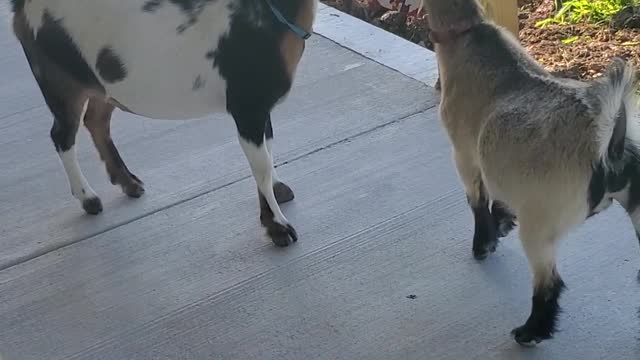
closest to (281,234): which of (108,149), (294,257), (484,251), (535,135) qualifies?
(294,257)

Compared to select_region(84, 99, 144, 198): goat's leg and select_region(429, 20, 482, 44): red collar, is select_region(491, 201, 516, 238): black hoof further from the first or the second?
select_region(84, 99, 144, 198): goat's leg

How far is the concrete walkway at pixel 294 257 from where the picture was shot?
3344mm

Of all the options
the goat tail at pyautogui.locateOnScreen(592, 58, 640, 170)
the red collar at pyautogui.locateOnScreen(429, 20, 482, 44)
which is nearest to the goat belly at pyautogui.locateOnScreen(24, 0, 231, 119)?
the red collar at pyautogui.locateOnScreen(429, 20, 482, 44)

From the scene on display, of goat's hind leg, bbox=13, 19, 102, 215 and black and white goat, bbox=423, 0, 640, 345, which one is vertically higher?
black and white goat, bbox=423, 0, 640, 345

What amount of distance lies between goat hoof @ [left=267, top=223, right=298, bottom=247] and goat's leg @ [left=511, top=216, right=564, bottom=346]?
3.28 feet

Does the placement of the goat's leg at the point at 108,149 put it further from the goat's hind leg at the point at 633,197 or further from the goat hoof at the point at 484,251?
the goat's hind leg at the point at 633,197

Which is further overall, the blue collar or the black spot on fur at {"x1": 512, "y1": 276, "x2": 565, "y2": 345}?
the blue collar

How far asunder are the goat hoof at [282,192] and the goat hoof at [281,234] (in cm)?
26

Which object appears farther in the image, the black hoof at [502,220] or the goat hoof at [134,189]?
the goat hoof at [134,189]

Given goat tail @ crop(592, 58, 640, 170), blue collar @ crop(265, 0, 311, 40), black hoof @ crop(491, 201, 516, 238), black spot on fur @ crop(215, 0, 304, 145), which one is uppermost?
goat tail @ crop(592, 58, 640, 170)

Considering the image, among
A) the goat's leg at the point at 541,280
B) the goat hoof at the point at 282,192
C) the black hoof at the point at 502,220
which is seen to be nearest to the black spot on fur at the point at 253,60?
the goat hoof at the point at 282,192

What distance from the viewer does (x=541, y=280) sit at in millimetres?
3014

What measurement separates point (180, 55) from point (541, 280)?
1510 mm

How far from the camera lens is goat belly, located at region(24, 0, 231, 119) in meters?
3.54
